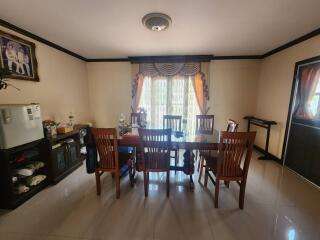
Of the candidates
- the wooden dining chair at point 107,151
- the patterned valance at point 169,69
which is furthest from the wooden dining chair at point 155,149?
the patterned valance at point 169,69

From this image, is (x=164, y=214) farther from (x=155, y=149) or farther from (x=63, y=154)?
(x=63, y=154)

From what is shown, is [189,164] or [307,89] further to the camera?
[307,89]

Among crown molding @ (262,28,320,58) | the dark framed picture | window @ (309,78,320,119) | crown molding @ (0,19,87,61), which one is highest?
crown molding @ (262,28,320,58)

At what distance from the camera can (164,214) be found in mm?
1833

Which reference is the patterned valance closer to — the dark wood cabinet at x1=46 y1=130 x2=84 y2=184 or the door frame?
the door frame

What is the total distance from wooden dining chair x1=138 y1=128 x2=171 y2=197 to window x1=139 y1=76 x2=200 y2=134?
2.05m

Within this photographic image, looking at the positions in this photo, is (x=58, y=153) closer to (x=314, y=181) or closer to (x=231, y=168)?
(x=231, y=168)

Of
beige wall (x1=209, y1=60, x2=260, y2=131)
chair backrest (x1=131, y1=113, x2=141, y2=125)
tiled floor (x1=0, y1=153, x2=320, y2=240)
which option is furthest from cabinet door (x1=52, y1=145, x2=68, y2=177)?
beige wall (x1=209, y1=60, x2=260, y2=131)

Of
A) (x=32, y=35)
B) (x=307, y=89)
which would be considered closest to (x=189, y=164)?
(x=307, y=89)

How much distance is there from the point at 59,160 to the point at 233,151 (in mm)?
2608

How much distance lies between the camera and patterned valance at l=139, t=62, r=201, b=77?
12.9 ft

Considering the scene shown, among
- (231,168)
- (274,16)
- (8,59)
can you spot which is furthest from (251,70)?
(8,59)

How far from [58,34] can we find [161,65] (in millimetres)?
2222

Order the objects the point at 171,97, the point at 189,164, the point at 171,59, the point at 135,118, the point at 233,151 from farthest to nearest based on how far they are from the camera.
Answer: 1. the point at 171,97
2. the point at 171,59
3. the point at 135,118
4. the point at 189,164
5. the point at 233,151
